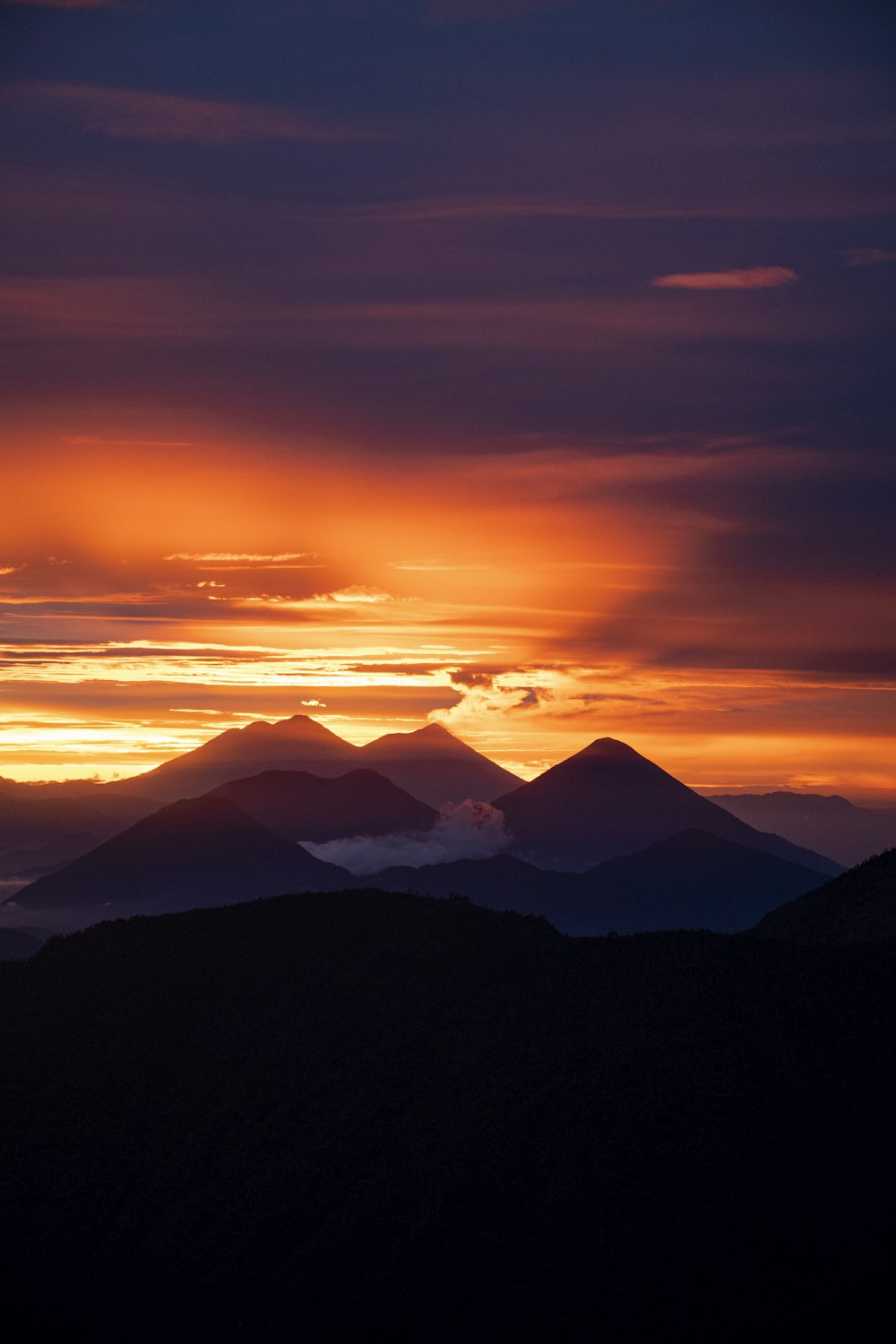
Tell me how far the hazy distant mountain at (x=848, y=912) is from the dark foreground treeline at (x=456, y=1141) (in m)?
5.54

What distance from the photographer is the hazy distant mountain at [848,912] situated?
6100 cm

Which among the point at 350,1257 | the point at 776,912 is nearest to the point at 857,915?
the point at 776,912

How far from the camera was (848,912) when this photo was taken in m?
67.6

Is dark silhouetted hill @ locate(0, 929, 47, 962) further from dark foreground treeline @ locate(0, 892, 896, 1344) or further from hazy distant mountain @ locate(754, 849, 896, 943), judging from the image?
hazy distant mountain @ locate(754, 849, 896, 943)

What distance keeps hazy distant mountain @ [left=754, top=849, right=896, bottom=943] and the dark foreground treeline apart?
5.54 m

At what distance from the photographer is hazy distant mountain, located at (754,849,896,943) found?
200 feet

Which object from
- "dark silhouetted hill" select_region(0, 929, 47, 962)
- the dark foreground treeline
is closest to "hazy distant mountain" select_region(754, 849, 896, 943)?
the dark foreground treeline

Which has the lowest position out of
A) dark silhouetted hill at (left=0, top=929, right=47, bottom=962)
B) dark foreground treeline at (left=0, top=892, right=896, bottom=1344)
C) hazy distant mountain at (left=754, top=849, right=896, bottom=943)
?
dark silhouetted hill at (left=0, top=929, right=47, bottom=962)

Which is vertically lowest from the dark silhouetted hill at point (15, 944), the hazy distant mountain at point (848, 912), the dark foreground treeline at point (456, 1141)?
the dark silhouetted hill at point (15, 944)

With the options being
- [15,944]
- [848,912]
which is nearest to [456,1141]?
[848,912]

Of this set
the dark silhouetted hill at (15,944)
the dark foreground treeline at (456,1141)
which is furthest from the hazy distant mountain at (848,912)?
the dark silhouetted hill at (15,944)

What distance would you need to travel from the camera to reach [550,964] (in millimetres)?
55812

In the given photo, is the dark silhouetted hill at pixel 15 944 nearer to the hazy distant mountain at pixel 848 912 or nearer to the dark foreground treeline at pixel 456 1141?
the dark foreground treeline at pixel 456 1141

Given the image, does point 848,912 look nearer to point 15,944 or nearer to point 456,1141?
point 456,1141
